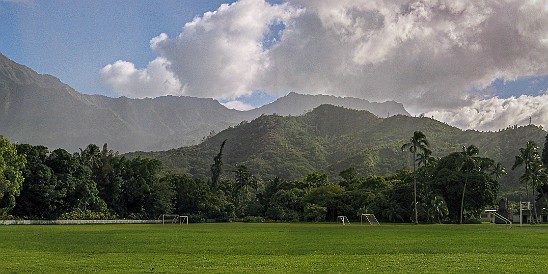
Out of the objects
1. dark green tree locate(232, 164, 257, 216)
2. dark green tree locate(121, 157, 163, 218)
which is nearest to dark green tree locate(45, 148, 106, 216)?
dark green tree locate(121, 157, 163, 218)

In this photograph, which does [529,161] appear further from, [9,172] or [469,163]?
[9,172]

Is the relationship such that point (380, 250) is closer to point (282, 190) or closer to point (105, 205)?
point (105, 205)

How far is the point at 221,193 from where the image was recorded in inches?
4520

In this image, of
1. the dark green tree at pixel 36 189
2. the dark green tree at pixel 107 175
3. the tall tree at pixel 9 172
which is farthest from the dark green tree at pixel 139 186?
the tall tree at pixel 9 172

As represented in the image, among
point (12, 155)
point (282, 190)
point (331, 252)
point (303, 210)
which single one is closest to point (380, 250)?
point (331, 252)

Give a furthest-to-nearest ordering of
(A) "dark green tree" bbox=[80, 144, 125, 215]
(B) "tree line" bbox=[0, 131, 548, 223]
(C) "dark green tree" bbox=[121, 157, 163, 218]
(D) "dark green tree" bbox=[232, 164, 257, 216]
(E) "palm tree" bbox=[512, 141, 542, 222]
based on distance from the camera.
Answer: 1. (D) "dark green tree" bbox=[232, 164, 257, 216]
2. (C) "dark green tree" bbox=[121, 157, 163, 218]
3. (A) "dark green tree" bbox=[80, 144, 125, 215]
4. (E) "palm tree" bbox=[512, 141, 542, 222]
5. (B) "tree line" bbox=[0, 131, 548, 223]

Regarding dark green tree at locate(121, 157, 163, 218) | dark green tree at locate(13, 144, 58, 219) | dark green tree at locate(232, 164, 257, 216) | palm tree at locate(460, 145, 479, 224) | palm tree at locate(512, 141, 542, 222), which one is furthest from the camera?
dark green tree at locate(232, 164, 257, 216)

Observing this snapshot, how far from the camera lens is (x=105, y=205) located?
301 ft

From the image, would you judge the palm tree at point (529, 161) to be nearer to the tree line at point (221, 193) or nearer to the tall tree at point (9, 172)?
the tree line at point (221, 193)

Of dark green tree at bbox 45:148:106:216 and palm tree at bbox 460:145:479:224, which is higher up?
palm tree at bbox 460:145:479:224

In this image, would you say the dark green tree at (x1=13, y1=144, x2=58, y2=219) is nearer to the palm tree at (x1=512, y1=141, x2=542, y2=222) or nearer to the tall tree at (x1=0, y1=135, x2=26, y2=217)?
the tall tree at (x1=0, y1=135, x2=26, y2=217)

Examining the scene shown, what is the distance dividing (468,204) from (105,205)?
190ft

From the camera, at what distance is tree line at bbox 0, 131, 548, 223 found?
256 feet

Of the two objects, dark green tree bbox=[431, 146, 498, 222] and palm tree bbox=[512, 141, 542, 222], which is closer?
dark green tree bbox=[431, 146, 498, 222]
